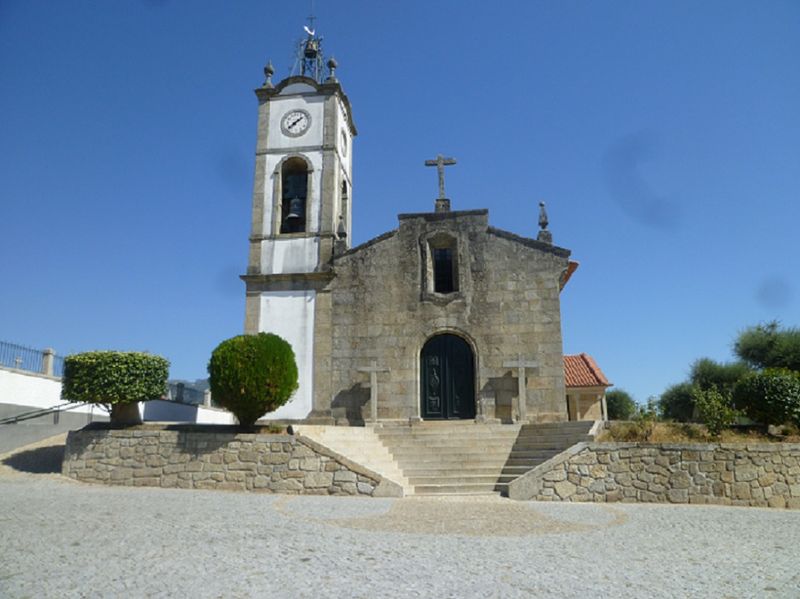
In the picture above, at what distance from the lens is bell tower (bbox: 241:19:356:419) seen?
1719 cm

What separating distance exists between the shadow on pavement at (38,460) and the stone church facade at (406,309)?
5594mm

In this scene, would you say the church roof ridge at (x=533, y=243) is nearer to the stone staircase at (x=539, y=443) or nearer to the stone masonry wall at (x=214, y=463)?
the stone staircase at (x=539, y=443)

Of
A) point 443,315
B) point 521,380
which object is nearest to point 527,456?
point 521,380

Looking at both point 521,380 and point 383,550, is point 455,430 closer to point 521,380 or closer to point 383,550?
point 521,380

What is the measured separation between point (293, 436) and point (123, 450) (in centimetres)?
386

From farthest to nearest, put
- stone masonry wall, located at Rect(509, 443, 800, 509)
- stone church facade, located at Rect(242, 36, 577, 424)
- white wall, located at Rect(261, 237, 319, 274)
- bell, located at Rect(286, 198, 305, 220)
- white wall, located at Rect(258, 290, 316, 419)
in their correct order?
1. bell, located at Rect(286, 198, 305, 220)
2. white wall, located at Rect(261, 237, 319, 274)
3. white wall, located at Rect(258, 290, 316, 419)
4. stone church facade, located at Rect(242, 36, 577, 424)
5. stone masonry wall, located at Rect(509, 443, 800, 509)

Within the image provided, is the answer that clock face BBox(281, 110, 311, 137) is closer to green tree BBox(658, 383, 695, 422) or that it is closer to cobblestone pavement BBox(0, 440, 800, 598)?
cobblestone pavement BBox(0, 440, 800, 598)

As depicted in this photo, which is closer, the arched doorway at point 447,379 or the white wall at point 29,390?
the white wall at point 29,390

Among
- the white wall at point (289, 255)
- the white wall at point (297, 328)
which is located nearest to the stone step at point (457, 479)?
the white wall at point (297, 328)

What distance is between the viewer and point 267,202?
60.9 feet

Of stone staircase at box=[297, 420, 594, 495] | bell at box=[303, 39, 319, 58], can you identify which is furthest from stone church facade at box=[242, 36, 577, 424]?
bell at box=[303, 39, 319, 58]

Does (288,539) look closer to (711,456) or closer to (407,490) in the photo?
(407,490)

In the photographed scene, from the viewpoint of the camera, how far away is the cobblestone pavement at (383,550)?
15.5ft

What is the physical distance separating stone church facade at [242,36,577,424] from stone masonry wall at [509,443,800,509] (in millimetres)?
4290
